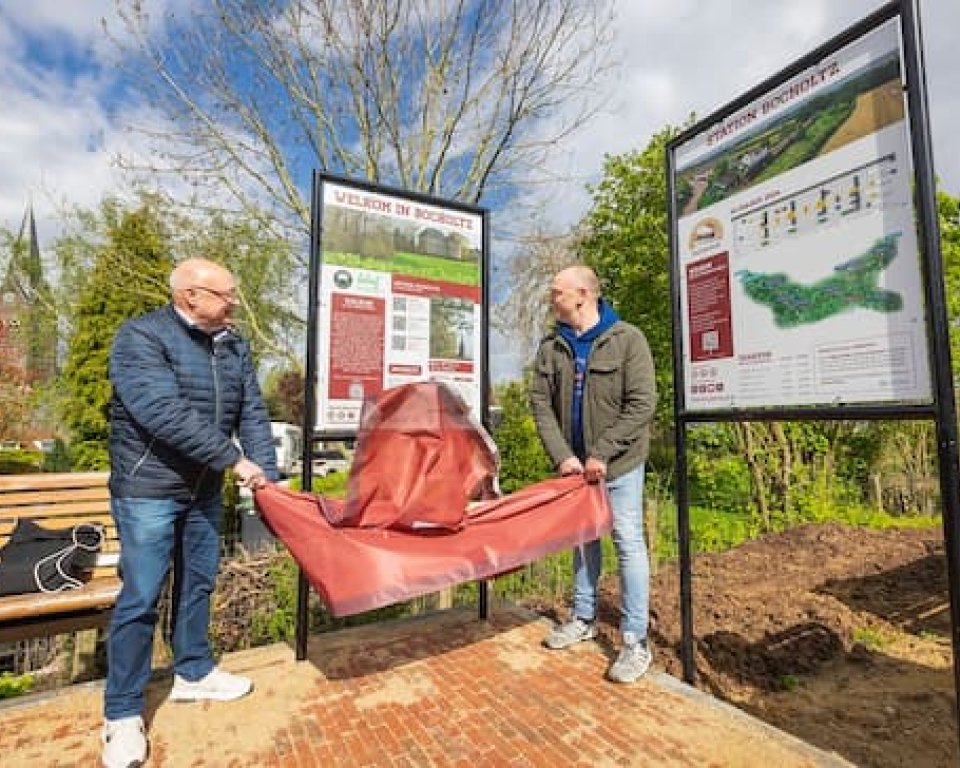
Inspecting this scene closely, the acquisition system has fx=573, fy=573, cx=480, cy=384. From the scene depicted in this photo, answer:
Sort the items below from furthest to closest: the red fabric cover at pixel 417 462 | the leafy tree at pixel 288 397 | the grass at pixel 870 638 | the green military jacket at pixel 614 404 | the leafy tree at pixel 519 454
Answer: the leafy tree at pixel 288 397
the leafy tree at pixel 519 454
the grass at pixel 870 638
the green military jacket at pixel 614 404
the red fabric cover at pixel 417 462

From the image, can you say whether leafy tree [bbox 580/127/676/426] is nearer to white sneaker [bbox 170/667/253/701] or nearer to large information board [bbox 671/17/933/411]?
large information board [bbox 671/17/933/411]

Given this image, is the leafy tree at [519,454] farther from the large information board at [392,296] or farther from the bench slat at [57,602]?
the bench slat at [57,602]

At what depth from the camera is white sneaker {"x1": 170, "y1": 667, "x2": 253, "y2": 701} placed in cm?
277

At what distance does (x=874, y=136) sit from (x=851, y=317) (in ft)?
2.32

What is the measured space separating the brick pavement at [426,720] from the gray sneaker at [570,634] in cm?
7

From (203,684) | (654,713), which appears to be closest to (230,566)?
(203,684)

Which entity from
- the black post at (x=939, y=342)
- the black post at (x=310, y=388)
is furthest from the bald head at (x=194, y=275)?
the black post at (x=939, y=342)

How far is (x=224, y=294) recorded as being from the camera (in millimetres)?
2717

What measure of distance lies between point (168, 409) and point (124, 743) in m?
1.32

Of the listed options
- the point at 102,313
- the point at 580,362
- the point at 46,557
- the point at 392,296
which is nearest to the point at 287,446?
the point at 102,313

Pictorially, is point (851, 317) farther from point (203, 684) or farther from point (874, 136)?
point (203, 684)

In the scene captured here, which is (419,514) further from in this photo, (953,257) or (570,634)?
(953,257)

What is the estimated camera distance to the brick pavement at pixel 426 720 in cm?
230

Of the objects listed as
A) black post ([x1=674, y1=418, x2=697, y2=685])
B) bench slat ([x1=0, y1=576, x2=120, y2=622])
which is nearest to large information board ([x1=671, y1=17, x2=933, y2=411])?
black post ([x1=674, y1=418, x2=697, y2=685])
